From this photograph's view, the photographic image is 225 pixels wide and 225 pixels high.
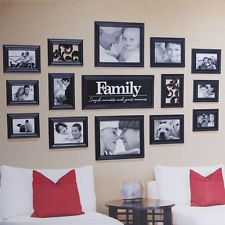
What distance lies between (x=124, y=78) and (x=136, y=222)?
1604 millimetres

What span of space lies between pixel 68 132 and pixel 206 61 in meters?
1.85

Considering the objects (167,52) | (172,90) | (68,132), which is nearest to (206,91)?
(172,90)

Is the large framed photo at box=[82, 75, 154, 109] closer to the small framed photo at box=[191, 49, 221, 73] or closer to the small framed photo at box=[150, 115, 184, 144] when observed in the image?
the small framed photo at box=[150, 115, 184, 144]

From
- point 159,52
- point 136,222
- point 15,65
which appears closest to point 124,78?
point 159,52

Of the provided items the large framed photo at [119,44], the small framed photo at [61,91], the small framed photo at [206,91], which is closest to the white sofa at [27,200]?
the small framed photo at [61,91]

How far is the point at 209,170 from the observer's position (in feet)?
17.4

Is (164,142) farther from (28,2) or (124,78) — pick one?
(28,2)

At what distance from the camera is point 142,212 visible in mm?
4609

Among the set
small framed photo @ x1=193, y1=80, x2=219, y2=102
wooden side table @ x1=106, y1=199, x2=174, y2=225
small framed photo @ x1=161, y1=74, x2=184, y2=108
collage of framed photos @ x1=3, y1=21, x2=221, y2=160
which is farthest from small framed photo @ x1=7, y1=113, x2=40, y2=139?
small framed photo @ x1=193, y1=80, x2=219, y2=102

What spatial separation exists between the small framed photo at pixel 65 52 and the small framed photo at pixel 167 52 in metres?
0.85

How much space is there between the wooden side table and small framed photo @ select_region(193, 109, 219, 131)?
3.70ft

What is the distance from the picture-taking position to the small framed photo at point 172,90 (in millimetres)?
5402

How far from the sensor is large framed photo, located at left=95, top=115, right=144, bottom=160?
519 cm

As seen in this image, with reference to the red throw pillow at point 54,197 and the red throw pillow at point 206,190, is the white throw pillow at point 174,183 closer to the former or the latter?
the red throw pillow at point 206,190
